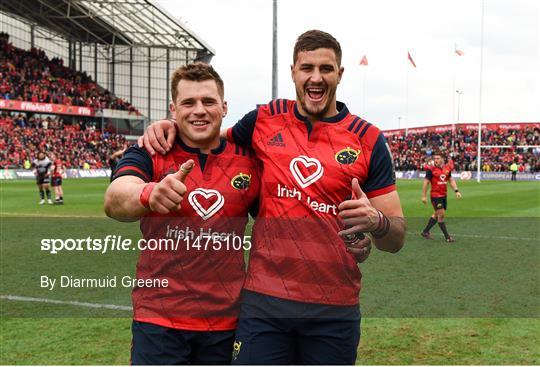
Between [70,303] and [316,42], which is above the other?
[316,42]

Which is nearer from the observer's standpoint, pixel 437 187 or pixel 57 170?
pixel 437 187

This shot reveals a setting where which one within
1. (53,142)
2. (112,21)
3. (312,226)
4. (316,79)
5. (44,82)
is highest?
(112,21)

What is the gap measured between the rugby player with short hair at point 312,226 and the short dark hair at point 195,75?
0.76 feet

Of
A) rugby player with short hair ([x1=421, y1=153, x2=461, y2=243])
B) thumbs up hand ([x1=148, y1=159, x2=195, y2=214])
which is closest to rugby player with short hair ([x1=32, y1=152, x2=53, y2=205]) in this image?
rugby player with short hair ([x1=421, y1=153, x2=461, y2=243])

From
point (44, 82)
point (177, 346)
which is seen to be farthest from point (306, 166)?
point (44, 82)

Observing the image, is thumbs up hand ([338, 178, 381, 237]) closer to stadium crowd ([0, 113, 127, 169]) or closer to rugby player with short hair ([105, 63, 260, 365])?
rugby player with short hair ([105, 63, 260, 365])

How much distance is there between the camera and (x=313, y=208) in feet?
9.33

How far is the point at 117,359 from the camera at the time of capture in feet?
15.8

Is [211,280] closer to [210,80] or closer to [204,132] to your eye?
[204,132]

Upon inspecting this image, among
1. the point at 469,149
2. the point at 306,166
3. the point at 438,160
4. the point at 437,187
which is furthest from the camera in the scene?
the point at 469,149

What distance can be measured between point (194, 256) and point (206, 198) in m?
0.30

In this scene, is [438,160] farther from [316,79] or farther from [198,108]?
[198,108]

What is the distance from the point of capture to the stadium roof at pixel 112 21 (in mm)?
41938

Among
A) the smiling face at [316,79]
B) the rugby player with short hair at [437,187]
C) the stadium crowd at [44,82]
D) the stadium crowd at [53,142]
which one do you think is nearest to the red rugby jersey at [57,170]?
the rugby player with short hair at [437,187]
